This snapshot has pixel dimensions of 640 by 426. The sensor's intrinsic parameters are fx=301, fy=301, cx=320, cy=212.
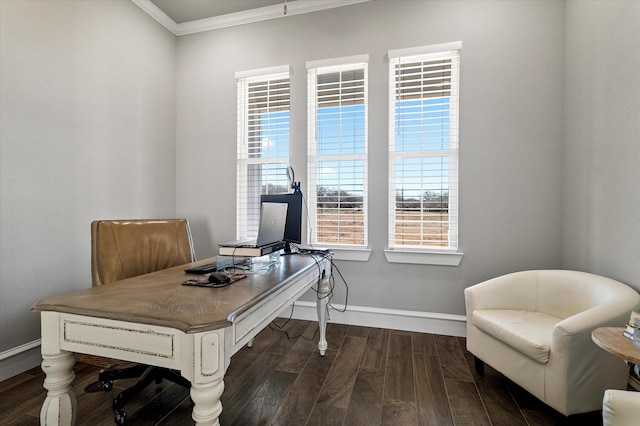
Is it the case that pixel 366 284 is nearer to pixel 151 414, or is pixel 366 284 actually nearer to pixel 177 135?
pixel 151 414

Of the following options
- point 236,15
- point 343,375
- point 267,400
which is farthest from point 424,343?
point 236,15

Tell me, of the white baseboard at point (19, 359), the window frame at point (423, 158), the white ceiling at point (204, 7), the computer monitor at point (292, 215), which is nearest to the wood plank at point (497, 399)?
the window frame at point (423, 158)

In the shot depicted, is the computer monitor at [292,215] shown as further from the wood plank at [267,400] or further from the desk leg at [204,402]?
the desk leg at [204,402]

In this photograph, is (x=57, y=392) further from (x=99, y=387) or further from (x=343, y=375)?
(x=343, y=375)

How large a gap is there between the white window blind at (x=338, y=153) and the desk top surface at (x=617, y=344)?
70.2 inches

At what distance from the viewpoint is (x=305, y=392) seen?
5.95 ft

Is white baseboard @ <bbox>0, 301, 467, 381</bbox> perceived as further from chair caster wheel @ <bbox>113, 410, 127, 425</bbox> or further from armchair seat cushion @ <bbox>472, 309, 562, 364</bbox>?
chair caster wheel @ <bbox>113, 410, 127, 425</bbox>

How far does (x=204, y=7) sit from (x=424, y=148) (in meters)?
2.59

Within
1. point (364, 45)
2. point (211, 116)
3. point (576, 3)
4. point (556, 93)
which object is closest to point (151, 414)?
point (211, 116)

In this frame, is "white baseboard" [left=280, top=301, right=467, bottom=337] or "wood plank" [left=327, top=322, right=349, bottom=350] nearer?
"wood plank" [left=327, top=322, right=349, bottom=350]

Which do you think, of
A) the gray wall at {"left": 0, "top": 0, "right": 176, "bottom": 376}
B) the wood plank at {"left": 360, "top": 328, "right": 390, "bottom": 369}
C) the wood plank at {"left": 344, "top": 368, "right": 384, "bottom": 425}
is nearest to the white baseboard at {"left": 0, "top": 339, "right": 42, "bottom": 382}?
the gray wall at {"left": 0, "top": 0, "right": 176, "bottom": 376}

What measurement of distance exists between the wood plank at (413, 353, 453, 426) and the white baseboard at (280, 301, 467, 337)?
451 millimetres

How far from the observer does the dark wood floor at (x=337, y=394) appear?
158 centimetres

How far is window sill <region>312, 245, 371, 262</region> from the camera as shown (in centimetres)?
282
